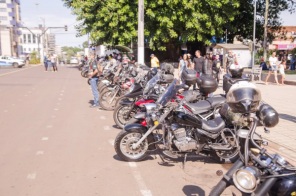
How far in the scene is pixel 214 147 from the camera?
17.2ft

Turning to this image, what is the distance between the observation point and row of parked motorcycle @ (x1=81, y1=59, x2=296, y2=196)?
264 cm

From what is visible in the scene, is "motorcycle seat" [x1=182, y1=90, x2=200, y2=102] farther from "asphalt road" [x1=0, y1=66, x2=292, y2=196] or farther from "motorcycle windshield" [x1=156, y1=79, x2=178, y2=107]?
"asphalt road" [x1=0, y1=66, x2=292, y2=196]

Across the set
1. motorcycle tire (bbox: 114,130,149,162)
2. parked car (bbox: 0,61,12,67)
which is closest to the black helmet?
motorcycle tire (bbox: 114,130,149,162)

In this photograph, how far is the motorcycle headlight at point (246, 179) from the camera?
8.29ft

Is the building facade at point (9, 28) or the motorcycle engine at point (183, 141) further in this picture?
the building facade at point (9, 28)

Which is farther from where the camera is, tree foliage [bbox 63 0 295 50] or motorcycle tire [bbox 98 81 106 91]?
tree foliage [bbox 63 0 295 50]

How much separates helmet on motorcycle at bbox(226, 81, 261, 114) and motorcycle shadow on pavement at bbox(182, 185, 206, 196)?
204 centimetres

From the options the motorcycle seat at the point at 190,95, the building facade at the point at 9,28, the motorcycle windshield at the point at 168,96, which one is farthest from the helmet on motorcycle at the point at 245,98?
the building facade at the point at 9,28

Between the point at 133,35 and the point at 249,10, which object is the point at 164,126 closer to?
the point at 133,35

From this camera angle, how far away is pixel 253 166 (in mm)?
2684

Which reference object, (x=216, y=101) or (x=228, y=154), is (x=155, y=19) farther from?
(x=228, y=154)

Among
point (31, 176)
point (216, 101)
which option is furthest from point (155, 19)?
point (31, 176)

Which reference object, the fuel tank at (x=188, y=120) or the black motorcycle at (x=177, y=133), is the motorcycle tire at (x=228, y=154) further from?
the fuel tank at (x=188, y=120)

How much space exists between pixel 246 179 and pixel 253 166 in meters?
0.18
